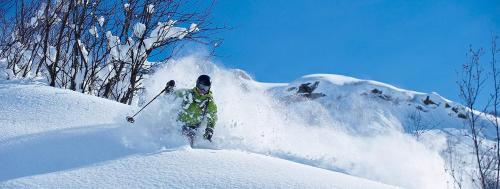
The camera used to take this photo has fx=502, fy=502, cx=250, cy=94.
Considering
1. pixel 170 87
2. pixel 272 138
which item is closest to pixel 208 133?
pixel 170 87

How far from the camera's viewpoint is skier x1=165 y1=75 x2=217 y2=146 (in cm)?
608

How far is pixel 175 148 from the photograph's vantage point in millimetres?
4820

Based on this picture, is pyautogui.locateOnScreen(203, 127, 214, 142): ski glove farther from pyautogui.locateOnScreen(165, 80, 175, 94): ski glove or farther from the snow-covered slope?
pyautogui.locateOnScreen(165, 80, 175, 94): ski glove

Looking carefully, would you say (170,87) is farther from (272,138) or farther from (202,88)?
(272,138)

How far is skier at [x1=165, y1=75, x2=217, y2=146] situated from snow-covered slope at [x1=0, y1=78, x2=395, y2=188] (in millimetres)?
385

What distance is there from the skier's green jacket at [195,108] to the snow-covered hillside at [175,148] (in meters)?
0.13

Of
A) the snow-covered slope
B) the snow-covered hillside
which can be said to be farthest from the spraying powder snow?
the snow-covered slope

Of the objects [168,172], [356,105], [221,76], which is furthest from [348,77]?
[168,172]

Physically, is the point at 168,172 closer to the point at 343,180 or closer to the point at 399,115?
the point at 343,180

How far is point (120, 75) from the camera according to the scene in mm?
9195

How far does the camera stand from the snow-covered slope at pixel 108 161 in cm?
374

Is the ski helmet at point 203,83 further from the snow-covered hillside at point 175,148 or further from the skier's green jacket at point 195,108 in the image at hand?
the snow-covered hillside at point 175,148

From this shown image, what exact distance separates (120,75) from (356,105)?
2894 inches

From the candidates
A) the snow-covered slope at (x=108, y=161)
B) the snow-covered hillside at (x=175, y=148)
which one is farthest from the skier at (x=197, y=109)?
the snow-covered slope at (x=108, y=161)
